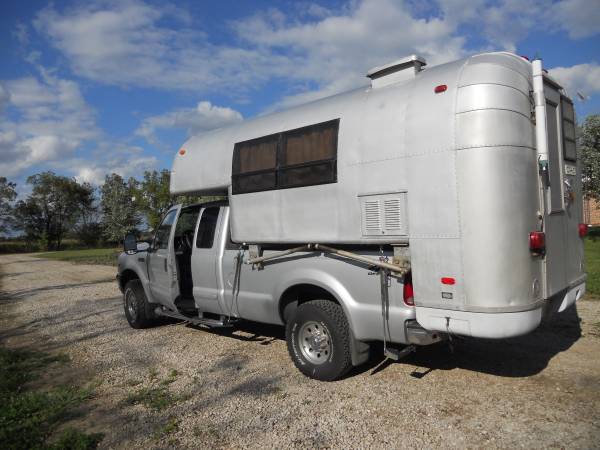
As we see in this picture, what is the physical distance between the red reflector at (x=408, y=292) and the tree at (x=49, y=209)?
228 feet

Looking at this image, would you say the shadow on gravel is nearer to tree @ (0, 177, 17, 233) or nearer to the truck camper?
the truck camper

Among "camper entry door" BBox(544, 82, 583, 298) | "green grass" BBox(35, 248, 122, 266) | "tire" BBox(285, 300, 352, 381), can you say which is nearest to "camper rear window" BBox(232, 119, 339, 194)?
"tire" BBox(285, 300, 352, 381)

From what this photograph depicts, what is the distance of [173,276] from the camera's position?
7477 millimetres

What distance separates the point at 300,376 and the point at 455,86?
3.39 m

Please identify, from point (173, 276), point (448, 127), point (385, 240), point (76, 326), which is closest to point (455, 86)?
point (448, 127)

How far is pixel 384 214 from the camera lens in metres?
4.62

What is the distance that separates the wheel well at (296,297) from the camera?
18.0 feet

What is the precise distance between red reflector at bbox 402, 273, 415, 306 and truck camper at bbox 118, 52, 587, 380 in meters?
0.01

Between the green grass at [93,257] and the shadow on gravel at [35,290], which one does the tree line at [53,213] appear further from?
the shadow on gravel at [35,290]

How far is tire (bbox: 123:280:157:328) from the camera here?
8.32 meters

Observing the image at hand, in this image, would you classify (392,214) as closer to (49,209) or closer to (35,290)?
(35,290)

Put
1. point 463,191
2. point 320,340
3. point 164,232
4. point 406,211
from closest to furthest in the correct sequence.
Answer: point 463,191
point 406,211
point 320,340
point 164,232

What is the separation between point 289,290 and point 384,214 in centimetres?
159

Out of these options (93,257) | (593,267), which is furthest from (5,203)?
(593,267)
